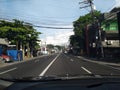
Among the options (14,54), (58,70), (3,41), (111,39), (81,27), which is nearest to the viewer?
(58,70)

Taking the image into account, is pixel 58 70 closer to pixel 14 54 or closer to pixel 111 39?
pixel 14 54

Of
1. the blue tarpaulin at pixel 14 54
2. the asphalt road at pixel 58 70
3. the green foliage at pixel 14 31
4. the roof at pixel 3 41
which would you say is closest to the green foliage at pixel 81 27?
the green foliage at pixel 14 31

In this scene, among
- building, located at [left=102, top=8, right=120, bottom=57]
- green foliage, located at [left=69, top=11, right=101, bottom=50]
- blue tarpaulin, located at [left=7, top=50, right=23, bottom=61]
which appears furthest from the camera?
green foliage, located at [left=69, top=11, right=101, bottom=50]

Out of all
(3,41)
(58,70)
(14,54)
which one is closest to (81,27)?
(3,41)

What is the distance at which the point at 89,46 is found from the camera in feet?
277

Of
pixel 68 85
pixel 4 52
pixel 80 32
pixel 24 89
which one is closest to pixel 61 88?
pixel 68 85

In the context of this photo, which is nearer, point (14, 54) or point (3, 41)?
point (14, 54)

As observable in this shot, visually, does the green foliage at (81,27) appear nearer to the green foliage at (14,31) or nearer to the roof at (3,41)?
the green foliage at (14,31)

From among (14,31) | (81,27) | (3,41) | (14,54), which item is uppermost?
(81,27)

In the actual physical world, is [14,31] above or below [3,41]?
above

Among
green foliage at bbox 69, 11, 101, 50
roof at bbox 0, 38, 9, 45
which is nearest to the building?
roof at bbox 0, 38, 9, 45

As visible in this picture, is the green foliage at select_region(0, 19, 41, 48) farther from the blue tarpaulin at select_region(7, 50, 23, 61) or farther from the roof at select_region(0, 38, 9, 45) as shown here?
the blue tarpaulin at select_region(7, 50, 23, 61)

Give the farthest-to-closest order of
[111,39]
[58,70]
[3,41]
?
[3,41], [111,39], [58,70]

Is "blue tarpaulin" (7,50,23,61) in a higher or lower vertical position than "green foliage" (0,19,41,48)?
lower
